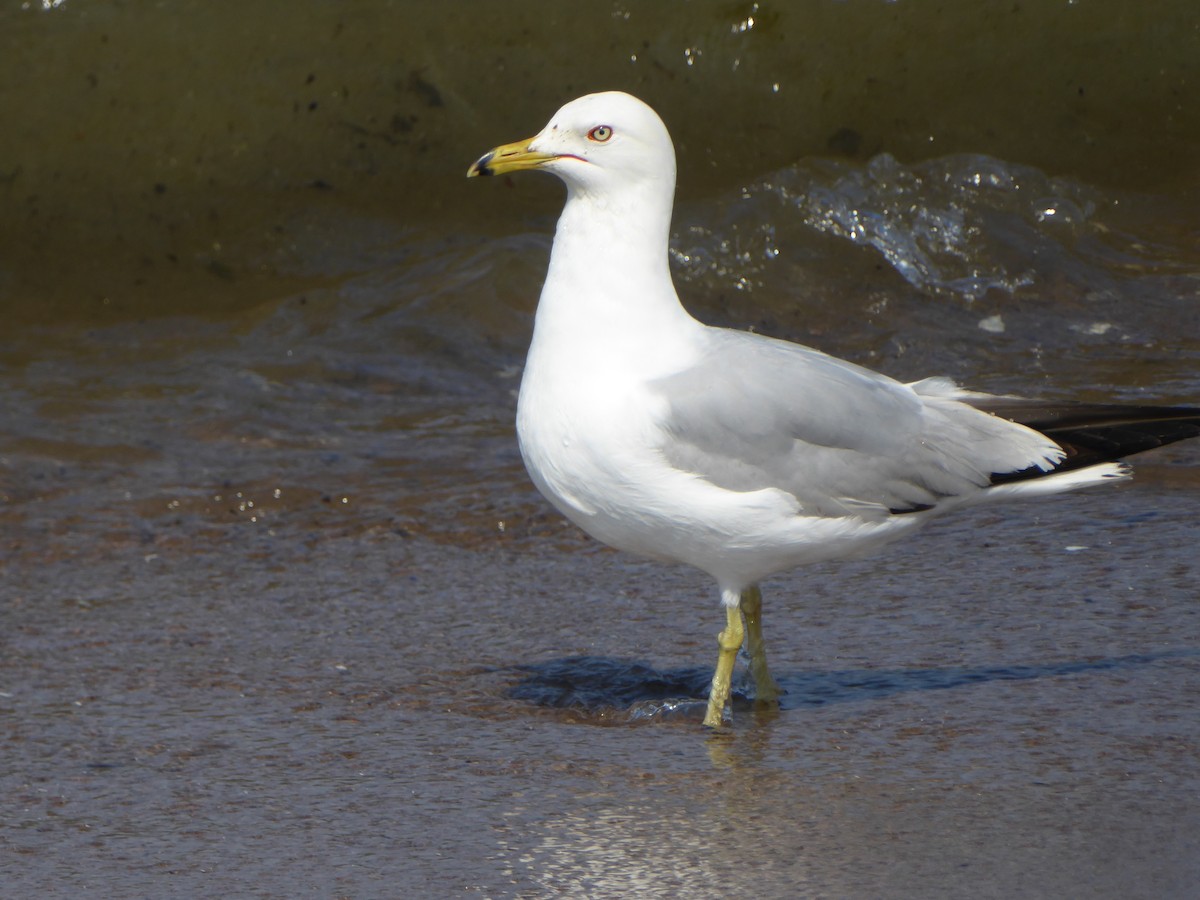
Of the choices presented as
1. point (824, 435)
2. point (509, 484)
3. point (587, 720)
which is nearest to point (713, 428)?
point (824, 435)

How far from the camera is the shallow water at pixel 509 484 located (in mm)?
3143

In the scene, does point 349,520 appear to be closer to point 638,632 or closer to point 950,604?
point 638,632

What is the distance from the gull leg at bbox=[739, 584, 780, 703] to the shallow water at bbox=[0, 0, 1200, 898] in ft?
0.23

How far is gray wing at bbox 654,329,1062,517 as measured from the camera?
12.1 feet

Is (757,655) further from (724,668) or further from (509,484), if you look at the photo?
(509,484)

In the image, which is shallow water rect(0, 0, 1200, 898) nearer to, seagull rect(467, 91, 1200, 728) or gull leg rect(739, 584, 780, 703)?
gull leg rect(739, 584, 780, 703)

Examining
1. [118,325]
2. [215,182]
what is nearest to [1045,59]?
[215,182]

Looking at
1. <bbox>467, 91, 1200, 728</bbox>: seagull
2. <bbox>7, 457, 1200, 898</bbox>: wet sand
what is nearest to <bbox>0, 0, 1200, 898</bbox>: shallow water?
<bbox>7, 457, 1200, 898</bbox>: wet sand

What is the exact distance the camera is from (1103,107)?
969 centimetres

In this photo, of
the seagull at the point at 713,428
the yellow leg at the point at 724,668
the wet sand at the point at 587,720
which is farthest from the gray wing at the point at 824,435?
the wet sand at the point at 587,720

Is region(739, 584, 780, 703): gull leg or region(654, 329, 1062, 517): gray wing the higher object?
region(654, 329, 1062, 517): gray wing

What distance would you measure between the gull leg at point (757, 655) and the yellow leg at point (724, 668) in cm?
12

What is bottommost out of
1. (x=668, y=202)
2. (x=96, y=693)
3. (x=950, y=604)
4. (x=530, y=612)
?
(x=96, y=693)

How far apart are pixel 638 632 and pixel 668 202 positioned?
1.15 meters
